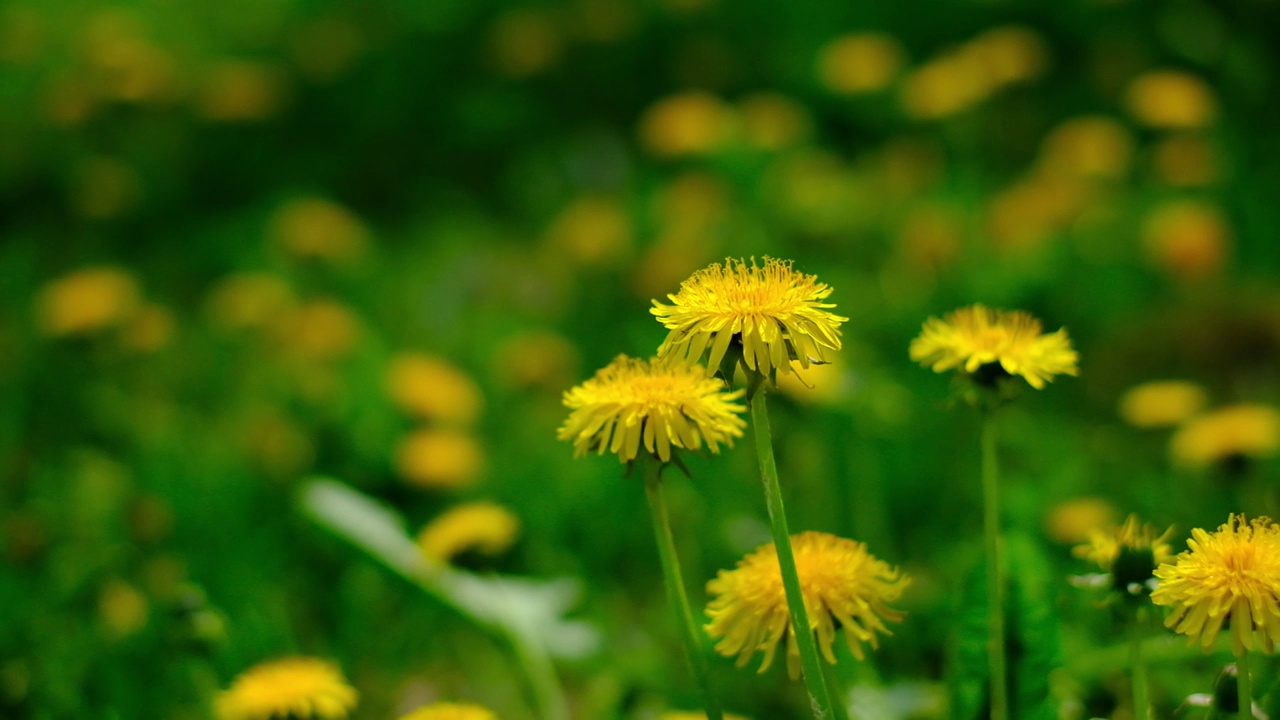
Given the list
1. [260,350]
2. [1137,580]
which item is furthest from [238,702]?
[260,350]

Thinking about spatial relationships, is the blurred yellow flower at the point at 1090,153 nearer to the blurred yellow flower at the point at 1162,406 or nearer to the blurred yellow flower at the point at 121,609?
the blurred yellow flower at the point at 1162,406

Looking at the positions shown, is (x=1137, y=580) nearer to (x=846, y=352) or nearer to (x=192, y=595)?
(x=192, y=595)

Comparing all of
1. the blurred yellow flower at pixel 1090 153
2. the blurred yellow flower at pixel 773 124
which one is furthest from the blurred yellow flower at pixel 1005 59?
the blurred yellow flower at pixel 773 124

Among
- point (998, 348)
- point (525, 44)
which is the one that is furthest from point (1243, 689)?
point (525, 44)

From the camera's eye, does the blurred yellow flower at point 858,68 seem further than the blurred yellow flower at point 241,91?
No

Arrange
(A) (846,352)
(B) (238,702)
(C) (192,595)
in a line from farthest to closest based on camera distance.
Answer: (A) (846,352)
(C) (192,595)
(B) (238,702)
